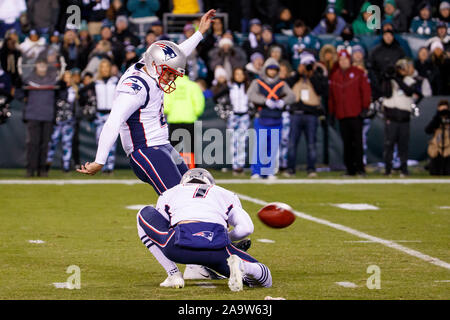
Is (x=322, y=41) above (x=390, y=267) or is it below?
above

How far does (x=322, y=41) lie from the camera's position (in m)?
21.7

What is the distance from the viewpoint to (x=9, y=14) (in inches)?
871

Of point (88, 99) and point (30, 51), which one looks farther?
point (30, 51)

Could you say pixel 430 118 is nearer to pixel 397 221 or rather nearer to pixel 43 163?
pixel 43 163

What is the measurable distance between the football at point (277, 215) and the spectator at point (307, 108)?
1096cm

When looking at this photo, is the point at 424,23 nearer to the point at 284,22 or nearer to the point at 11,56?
the point at 284,22

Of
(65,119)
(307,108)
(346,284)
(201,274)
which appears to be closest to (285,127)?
(307,108)

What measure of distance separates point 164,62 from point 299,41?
13056 millimetres

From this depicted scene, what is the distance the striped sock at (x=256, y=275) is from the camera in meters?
7.52

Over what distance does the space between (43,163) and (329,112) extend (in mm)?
5325

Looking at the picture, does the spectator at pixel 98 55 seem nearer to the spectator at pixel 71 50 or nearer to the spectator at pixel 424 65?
the spectator at pixel 71 50
